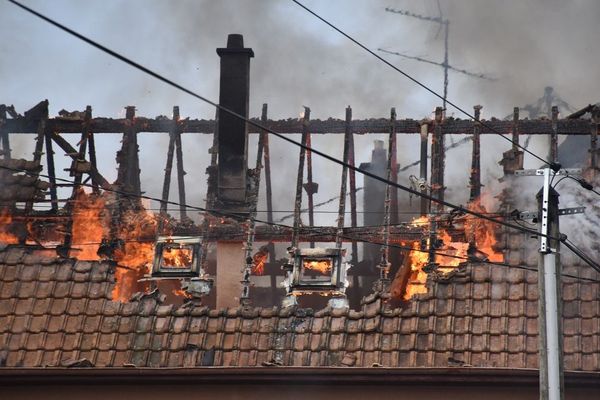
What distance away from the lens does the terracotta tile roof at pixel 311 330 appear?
720 inches

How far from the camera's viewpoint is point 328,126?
86.4ft

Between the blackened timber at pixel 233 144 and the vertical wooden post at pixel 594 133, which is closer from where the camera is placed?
the blackened timber at pixel 233 144

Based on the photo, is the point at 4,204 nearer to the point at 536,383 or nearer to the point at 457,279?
the point at 457,279

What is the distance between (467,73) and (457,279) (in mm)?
19684

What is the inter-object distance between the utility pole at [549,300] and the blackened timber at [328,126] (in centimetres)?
1068

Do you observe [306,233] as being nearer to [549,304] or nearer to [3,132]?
[3,132]

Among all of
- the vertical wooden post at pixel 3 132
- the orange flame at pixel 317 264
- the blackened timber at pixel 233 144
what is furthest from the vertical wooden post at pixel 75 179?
the orange flame at pixel 317 264

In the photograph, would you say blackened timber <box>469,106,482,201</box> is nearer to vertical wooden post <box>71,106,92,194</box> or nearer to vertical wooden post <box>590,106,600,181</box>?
vertical wooden post <box>590,106,600,181</box>

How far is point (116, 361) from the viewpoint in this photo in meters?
18.6

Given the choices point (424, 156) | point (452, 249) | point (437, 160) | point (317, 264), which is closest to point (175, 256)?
point (317, 264)

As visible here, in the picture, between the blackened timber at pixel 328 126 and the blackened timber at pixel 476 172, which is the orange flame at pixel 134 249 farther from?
the blackened timber at pixel 476 172

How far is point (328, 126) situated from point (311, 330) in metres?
8.49

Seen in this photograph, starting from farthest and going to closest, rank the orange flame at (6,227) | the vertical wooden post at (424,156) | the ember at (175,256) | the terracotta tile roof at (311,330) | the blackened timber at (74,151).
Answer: the blackened timber at (74,151), the vertical wooden post at (424,156), the orange flame at (6,227), the ember at (175,256), the terracotta tile roof at (311,330)

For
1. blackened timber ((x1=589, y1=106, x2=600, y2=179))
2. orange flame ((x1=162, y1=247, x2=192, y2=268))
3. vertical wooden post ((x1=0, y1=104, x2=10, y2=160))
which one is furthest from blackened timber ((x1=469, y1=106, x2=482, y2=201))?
vertical wooden post ((x1=0, y1=104, x2=10, y2=160))
